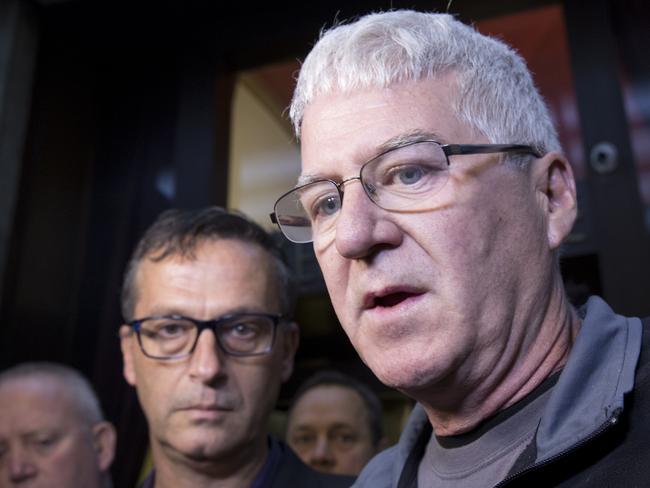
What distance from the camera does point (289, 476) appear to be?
5.87 feet

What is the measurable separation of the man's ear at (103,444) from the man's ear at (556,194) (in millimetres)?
1898

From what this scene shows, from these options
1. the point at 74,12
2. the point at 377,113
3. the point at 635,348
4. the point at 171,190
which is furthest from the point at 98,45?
the point at 635,348

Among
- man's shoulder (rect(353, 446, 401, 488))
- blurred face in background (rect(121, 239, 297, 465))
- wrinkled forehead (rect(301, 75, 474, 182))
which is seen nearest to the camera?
Result: wrinkled forehead (rect(301, 75, 474, 182))

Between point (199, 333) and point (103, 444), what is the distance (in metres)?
1.00

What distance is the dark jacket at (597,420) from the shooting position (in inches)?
36.4

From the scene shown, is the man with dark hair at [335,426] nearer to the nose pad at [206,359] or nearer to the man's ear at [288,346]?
the man's ear at [288,346]

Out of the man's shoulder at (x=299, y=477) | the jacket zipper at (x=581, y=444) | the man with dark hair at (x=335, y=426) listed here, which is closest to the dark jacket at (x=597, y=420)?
the jacket zipper at (x=581, y=444)

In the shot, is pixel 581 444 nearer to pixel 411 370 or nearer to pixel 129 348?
pixel 411 370

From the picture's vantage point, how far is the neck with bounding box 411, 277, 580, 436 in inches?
43.3

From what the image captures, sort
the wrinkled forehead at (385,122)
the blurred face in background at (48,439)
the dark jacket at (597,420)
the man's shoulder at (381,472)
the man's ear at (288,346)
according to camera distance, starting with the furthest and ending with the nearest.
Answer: the blurred face in background at (48,439), the man's ear at (288,346), the man's shoulder at (381,472), the wrinkled forehead at (385,122), the dark jacket at (597,420)

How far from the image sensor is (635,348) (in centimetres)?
105

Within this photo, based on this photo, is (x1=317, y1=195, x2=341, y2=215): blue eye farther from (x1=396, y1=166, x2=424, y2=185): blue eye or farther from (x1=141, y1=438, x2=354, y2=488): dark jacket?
(x1=141, y1=438, x2=354, y2=488): dark jacket

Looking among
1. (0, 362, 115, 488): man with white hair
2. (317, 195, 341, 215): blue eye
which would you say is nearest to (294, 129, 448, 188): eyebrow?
(317, 195, 341, 215): blue eye

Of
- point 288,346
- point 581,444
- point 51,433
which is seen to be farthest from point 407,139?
point 51,433
